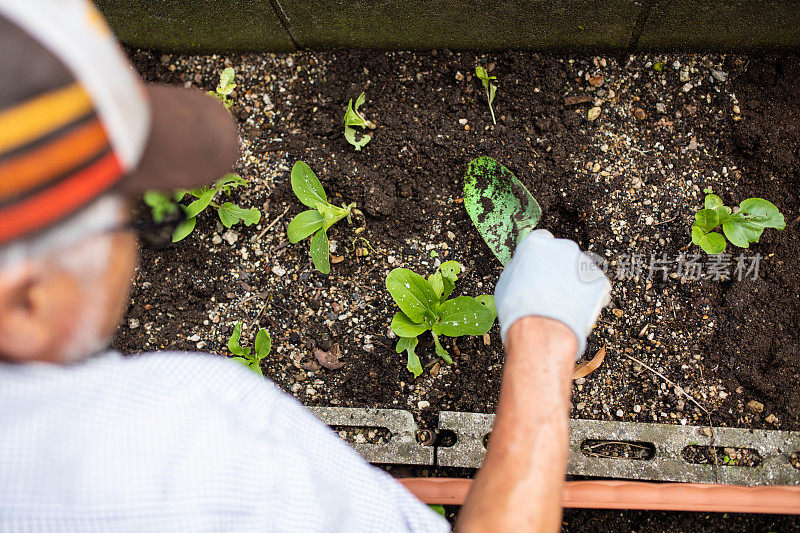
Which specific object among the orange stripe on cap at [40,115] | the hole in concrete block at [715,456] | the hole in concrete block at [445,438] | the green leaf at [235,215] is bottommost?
the hole in concrete block at [445,438]

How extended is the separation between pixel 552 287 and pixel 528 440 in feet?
1.03

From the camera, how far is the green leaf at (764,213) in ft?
4.50

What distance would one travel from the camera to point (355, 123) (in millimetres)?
1575

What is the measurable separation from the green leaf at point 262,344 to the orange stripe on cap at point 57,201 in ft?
2.95

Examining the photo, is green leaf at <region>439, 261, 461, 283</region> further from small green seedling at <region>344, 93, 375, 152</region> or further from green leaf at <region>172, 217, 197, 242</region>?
green leaf at <region>172, 217, 197, 242</region>

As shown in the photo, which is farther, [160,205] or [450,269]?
[450,269]

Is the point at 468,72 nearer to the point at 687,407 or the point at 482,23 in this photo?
the point at 482,23

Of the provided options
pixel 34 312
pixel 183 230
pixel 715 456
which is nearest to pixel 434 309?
pixel 183 230

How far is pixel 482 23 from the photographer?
1.57 m

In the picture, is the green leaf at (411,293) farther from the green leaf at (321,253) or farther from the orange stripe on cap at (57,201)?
the orange stripe on cap at (57,201)

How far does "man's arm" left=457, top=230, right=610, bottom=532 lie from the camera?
35.5 inches

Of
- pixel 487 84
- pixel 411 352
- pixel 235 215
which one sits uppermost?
pixel 487 84

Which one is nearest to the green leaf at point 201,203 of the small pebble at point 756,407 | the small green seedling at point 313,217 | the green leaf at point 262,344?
the small green seedling at point 313,217

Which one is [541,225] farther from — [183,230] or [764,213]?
[183,230]
